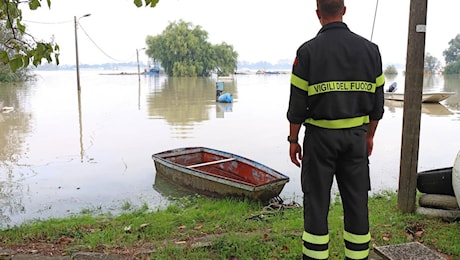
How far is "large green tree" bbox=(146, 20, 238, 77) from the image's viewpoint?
6575 cm

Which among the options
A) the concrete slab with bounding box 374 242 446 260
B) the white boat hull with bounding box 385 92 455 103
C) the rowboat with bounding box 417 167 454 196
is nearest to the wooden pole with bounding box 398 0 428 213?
the rowboat with bounding box 417 167 454 196

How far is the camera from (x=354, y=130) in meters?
2.62

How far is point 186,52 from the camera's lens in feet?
220

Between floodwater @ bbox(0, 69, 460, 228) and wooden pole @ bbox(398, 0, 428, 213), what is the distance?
274cm

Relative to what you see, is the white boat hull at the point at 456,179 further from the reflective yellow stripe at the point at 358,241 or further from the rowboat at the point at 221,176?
the rowboat at the point at 221,176

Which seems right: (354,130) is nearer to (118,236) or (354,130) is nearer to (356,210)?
(356,210)

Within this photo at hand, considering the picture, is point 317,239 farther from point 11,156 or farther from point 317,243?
point 11,156

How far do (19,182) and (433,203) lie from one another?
7358 millimetres

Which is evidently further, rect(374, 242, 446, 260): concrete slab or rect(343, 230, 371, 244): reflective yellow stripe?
rect(374, 242, 446, 260): concrete slab

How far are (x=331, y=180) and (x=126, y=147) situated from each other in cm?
997

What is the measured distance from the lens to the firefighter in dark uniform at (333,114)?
255cm

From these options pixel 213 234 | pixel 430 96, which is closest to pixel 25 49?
pixel 213 234

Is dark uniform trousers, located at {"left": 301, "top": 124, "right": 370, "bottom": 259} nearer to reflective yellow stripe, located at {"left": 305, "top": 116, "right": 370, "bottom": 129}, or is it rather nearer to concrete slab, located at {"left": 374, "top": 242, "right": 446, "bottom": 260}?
reflective yellow stripe, located at {"left": 305, "top": 116, "right": 370, "bottom": 129}

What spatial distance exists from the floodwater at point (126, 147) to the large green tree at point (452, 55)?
5730cm
